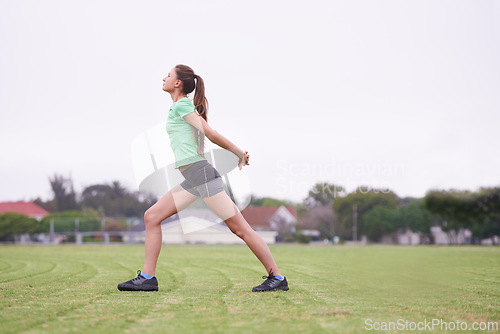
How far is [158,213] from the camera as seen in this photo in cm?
538

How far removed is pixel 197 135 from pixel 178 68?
0.77m

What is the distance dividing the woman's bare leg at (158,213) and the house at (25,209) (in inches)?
1944

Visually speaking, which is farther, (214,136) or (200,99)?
(200,99)

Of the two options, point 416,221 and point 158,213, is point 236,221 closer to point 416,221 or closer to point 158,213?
point 158,213

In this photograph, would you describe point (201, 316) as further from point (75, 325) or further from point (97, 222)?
point (97, 222)

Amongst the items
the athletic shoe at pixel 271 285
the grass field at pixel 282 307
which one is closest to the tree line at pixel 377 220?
the athletic shoe at pixel 271 285

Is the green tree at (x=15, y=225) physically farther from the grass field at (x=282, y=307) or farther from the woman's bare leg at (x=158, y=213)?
the grass field at (x=282, y=307)

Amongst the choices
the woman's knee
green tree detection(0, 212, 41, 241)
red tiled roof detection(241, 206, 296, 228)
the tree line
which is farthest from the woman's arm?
red tiled roof detection(241, 206, 296, 228)

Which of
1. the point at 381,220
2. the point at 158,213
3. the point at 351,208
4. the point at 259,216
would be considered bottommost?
the point at 381,220

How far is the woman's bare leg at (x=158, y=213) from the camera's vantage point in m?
5.34

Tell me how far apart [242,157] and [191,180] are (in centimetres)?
50

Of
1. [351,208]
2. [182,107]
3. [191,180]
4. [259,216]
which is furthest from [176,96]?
[259,216]

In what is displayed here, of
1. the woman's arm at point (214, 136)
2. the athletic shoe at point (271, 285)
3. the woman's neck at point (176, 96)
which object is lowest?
the athletic shoe at point (271, 285)

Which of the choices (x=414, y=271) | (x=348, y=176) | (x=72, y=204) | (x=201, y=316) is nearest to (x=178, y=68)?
(x=201, y=316)
